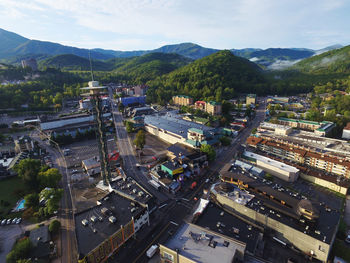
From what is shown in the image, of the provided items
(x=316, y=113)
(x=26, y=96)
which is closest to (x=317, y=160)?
(x=316, y=113)

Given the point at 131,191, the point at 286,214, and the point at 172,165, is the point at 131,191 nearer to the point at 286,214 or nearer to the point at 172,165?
the point at 172,165

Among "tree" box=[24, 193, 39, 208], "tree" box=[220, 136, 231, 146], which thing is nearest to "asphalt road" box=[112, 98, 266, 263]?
"tree" box=[220, 136, 231, 146]

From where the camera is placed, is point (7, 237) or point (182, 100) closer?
point (7, 237)

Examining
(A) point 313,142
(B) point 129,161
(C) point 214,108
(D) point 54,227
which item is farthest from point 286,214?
(C) point 214,108

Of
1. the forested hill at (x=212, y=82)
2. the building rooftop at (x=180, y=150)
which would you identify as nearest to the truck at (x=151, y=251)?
the building rooftop at (x=180, y=150)

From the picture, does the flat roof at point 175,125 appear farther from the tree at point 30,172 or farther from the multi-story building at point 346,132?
the multi-story building at point 346,132

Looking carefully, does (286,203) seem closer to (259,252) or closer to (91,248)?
(259,252)
